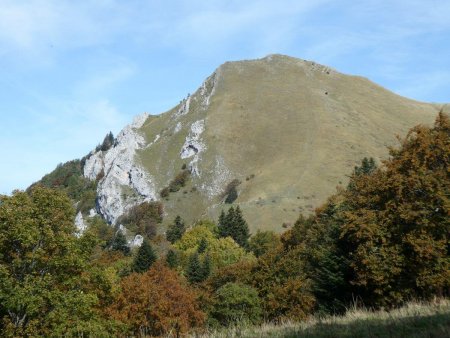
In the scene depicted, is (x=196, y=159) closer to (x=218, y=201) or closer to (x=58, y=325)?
(x=218, y=201)

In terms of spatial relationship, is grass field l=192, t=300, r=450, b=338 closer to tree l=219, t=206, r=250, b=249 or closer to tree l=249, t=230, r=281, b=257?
tree l=249, t=230, r=281, b=257

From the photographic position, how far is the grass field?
24.4 feet

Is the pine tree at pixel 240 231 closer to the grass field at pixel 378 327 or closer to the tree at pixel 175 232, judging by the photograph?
the tree at pixel 175 232

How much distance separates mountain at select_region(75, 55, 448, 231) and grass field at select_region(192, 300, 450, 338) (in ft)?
344

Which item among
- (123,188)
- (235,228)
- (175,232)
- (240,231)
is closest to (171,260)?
(235,228)

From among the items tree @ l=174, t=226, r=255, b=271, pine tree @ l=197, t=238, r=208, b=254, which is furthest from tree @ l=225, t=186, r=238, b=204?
pine tree @ l=197, t=238, r=208, b=254

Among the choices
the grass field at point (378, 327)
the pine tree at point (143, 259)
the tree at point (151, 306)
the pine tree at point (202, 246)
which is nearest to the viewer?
the grass field at point (378, 327)

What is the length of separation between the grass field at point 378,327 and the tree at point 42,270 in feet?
71.4

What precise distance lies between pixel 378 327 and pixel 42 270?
92.1 ft

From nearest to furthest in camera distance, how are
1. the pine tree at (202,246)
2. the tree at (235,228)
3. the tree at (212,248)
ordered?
the tree at (212,248) < the pine tree at (202,246) < the tree at (235,228)

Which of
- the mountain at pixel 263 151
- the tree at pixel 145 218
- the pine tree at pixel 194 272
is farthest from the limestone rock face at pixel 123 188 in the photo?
the pine tree at pixel 194 272

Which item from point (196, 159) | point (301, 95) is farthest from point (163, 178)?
point (301, 95)

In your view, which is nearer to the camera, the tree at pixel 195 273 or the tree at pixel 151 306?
the tree at pixel 151 306

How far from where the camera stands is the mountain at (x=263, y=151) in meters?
132
